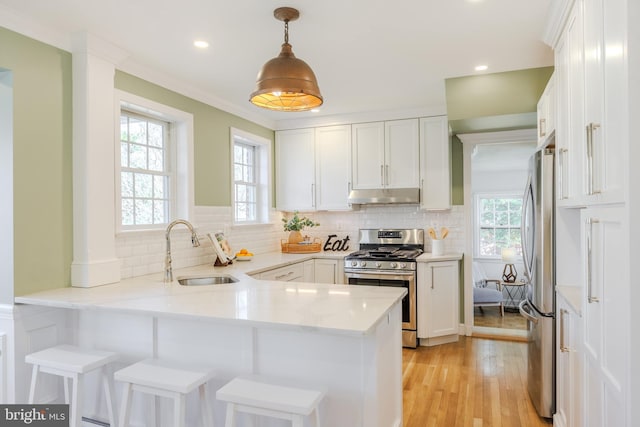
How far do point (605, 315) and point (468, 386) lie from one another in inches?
80.1

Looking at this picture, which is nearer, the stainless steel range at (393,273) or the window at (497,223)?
the stainless steel range at (393,273)

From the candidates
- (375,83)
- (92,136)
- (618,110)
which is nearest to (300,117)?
(375,83)

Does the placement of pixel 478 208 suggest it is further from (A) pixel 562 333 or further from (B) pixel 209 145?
(A) pixel 562 333

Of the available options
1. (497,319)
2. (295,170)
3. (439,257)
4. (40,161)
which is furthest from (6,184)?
(497,319)

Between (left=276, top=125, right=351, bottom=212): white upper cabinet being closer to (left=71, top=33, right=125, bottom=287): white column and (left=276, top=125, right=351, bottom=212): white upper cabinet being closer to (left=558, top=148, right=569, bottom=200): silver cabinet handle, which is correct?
(left=71, top=33, right=125, bottom=287): white column

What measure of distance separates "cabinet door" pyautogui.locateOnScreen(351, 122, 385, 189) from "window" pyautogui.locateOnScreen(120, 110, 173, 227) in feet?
6.69

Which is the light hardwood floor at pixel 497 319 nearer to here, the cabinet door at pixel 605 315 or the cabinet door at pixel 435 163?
the cabinet door at pixel 435 163

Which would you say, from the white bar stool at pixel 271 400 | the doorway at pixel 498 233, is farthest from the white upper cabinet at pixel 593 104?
the doorway at pixel 498 233

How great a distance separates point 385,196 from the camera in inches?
175

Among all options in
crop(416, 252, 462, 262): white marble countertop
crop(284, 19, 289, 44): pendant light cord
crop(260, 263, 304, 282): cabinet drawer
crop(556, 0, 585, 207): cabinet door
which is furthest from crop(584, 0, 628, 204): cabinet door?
crop(260, 263, 304, 282): cabinet drawer

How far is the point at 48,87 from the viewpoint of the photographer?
8.09 ft

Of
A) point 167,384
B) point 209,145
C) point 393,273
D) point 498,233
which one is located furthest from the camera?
point 498,233

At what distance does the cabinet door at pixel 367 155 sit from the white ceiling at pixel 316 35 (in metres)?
0.98

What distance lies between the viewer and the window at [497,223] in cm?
769
